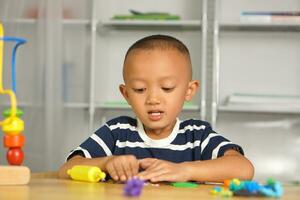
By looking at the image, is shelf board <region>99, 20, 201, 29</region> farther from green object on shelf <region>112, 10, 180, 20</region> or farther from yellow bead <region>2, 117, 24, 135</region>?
yellow bead <region>2, 117, 24, 135</region>

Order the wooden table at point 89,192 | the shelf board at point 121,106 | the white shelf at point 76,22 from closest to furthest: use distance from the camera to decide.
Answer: the wooden table at point 89,192
the white shelf at point 76,22
the shelf board at point 121,106

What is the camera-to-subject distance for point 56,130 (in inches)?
113

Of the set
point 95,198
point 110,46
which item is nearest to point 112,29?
point 110,46

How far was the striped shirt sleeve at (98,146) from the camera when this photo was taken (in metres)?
1.37

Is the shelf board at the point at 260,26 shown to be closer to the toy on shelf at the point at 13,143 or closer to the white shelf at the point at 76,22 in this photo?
the white shelf at the point at 76,22

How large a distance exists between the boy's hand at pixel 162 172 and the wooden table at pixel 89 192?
0.04m

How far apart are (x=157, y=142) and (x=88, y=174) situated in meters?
0.37

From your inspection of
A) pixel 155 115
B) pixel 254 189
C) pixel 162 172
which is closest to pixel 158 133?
pixel 155 115

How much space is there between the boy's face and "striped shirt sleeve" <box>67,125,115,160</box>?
0.11m

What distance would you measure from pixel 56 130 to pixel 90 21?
612 mm

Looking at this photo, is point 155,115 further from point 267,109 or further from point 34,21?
point 267,109

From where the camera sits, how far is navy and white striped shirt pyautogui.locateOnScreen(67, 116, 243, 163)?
4.63 feet

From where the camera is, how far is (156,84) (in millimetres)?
1285

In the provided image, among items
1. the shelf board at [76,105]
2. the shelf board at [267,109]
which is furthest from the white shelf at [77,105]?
the shelf board at [267,109]
